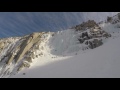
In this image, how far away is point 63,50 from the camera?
2923 cm

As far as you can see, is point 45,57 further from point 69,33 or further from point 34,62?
point 69,33

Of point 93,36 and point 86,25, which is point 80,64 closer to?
point 93,36

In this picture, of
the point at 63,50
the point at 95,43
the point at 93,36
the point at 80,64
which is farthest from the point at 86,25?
the point at 80,64

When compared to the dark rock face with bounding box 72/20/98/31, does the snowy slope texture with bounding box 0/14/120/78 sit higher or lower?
lower

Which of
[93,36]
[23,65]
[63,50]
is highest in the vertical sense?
[93,36]

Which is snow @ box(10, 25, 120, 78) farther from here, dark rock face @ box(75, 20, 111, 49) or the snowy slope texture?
dark rock face @ box(75, 20, 111, 49)

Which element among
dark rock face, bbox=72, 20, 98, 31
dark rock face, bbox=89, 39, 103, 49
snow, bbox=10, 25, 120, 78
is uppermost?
dark rock face, bbox=72, 20, 98, 31

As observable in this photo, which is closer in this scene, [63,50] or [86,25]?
[63,50]

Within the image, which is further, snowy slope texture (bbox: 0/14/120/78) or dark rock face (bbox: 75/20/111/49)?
dark rock face (bbox: 75/20/111/49)

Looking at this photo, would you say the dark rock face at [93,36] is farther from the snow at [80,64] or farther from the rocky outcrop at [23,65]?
the rocky outcrop at [23,65]

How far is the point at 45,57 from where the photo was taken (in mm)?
28281

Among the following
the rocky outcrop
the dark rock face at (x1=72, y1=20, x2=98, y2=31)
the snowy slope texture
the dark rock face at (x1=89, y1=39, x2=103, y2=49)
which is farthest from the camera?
the dark rock face at (x1=72, y1=20, x2=98, y2=31)

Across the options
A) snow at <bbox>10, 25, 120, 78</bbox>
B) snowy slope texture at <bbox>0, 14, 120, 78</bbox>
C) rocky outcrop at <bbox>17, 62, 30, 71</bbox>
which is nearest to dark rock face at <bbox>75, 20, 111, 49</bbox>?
snowy slope texture at <bbox>0, 14, 120, 78</bbox>

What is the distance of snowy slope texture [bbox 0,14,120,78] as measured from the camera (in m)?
21.8
